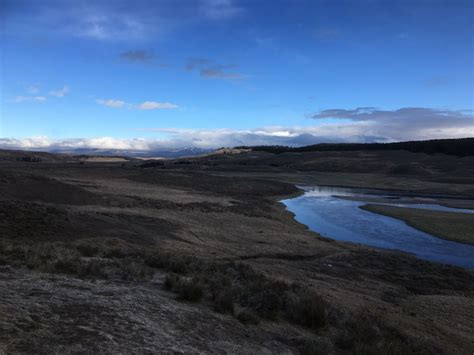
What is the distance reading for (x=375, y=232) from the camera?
33250 mm

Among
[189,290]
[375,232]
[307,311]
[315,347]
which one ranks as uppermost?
[189,290]

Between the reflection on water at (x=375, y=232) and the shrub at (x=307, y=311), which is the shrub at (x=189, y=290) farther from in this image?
the reflection on water at (x=375, y=232)

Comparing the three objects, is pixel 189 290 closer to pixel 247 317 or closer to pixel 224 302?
pixel 224 302

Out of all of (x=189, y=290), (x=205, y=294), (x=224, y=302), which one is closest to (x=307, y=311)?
(x=224, y=302)

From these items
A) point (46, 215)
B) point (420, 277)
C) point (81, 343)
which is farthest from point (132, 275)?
point (420, 277)

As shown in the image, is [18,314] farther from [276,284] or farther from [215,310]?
[276,284]

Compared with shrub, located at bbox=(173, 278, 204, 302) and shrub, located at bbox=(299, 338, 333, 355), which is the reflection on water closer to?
shrub, located at bbox=(299, 338, 333, 355)

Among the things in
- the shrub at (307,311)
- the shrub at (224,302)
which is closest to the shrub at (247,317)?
the shrub at (224,302)

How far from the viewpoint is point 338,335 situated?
357 inches

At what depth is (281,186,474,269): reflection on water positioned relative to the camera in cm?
2616

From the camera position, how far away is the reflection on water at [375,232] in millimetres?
26156

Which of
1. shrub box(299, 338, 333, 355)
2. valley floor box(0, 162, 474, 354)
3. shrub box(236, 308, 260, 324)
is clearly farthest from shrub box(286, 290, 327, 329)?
shrub box(299, 338, 333, 355)

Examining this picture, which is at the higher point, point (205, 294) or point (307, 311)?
point (205, 294)

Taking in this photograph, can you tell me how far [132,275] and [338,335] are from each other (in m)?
5.39
